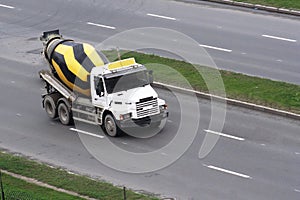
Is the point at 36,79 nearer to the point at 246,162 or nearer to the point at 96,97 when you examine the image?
the point at 96,97

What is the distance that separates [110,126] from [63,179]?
4.34m

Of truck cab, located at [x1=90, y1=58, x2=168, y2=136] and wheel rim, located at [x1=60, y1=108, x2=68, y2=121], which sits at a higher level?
truck cab, located at [x1=90, y1=58, x2=168, y2=136]

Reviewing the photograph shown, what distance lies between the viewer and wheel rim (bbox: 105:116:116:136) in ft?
105

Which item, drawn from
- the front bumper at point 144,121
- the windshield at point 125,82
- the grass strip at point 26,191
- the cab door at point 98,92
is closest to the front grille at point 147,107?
the front bumper at point 144,121

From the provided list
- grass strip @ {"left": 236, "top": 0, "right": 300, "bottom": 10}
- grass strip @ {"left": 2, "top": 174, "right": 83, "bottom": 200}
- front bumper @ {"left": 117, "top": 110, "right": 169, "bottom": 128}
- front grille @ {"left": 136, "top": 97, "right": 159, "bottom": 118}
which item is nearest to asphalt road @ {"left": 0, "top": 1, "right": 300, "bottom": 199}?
front bumper @ {"left": 117, "top": 110, "right": 169, "bottom": 128}

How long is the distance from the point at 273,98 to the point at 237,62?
4.93 meters

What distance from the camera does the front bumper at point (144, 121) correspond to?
104ft

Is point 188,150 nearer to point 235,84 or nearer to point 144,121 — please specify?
point 144,121

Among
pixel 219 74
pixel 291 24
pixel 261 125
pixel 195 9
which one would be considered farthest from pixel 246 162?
pixel 195 9

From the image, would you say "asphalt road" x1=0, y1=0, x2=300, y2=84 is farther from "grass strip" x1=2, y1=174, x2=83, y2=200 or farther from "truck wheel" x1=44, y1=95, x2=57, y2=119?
"grass strip" x1=2, y1=174, x2=83, y2=200

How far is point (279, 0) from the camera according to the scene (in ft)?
148

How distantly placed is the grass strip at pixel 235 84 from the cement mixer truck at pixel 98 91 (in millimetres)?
3930

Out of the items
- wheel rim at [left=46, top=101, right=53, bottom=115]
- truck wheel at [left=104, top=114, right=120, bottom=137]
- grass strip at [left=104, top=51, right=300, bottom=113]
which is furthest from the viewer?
wheel rim at [left=46, top=101, right=53, bottom=115]

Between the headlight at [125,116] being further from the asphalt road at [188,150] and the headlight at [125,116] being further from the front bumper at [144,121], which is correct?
the asphalt road at [188,150]
